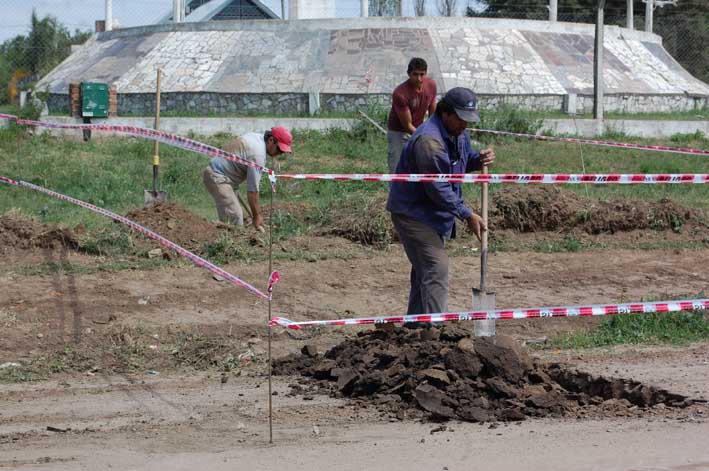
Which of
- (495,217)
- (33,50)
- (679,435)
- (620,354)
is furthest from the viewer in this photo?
(33,50)

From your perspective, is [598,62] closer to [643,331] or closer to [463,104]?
[643,331]

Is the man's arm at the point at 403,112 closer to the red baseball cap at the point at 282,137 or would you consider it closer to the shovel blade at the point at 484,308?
the red baseball cap at the point at 282,137

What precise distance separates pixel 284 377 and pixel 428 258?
1399mm

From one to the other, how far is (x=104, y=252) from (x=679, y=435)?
22.7 ft

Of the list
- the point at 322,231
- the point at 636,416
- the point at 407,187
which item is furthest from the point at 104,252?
the point at 636,416

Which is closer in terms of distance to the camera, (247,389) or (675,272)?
(247,389)

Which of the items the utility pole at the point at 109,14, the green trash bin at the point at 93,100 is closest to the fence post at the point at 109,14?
the utility pole at the point at 109,14

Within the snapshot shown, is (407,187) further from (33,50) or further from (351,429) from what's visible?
(33,50)

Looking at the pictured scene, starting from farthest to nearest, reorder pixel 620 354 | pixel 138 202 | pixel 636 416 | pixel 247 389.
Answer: pixel 138 202, pixel 620 354, pixel 247 389, pixel 636 416

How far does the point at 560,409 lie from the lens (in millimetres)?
6207

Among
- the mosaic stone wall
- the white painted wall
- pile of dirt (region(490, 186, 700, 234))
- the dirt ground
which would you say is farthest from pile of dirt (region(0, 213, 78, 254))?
the white painted wall

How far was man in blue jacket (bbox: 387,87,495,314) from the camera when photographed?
691 cm

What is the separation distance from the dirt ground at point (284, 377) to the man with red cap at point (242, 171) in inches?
36.9

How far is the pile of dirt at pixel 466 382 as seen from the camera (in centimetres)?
620
